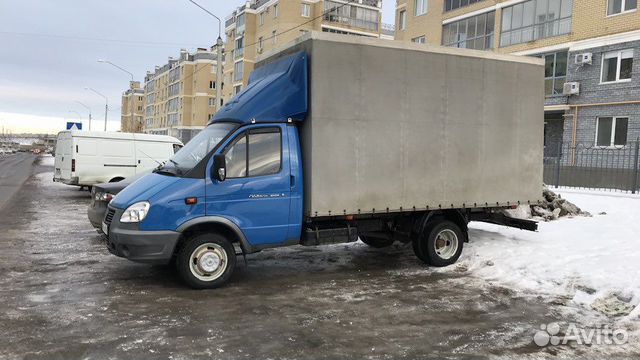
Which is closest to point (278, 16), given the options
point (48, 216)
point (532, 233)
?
point (48, 216)

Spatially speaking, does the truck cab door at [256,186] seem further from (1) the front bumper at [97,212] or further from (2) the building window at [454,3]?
(2) the building window at [454,3]

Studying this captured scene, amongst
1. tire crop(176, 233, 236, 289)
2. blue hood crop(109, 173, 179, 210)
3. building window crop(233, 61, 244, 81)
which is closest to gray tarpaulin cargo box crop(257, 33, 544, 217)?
tire crop(176, 233, 236, 289)

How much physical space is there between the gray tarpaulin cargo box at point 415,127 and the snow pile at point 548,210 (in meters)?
2.71

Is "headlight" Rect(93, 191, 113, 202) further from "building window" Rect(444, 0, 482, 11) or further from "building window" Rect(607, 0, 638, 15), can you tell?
"building window" Rect(444, 0, 482, 11)

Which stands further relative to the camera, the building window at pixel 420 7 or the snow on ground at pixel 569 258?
the building window at pixel 420 7

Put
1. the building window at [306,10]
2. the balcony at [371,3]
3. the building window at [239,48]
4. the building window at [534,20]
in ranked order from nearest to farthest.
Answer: the building window at [534,20] < the building window at [306,10] < the balcony at [371,3] < the building window at [239,48]

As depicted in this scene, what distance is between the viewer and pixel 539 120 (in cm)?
860

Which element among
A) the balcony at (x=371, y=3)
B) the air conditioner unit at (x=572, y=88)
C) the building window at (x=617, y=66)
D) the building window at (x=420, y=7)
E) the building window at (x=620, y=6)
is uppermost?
the balcony at (x=371, y=3)

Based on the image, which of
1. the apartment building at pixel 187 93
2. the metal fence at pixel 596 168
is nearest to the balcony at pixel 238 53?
the apartment building at pixel 187 93

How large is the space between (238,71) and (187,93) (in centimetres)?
3035

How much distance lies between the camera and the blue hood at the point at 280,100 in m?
6.89

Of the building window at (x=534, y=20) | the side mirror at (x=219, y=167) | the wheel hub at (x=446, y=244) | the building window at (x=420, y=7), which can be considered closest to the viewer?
the side mirror at (x=219, y=167)

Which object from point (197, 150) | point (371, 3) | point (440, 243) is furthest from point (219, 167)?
point (371, 3)

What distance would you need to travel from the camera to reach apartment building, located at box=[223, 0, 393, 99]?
177 feet
